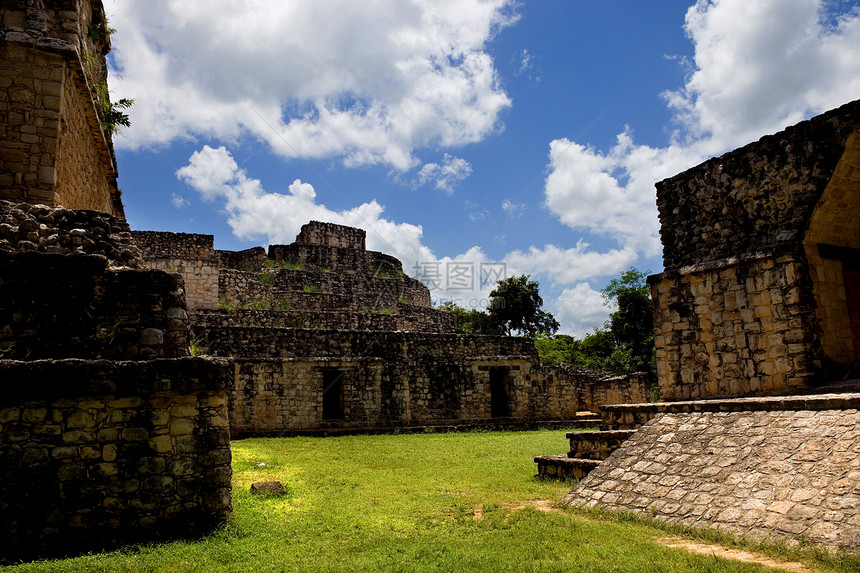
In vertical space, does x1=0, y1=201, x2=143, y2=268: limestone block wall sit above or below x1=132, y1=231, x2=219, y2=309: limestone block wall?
below

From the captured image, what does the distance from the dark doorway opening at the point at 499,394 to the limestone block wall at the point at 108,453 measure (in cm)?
1321

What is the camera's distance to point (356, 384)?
1539cm

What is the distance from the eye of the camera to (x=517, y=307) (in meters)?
33.1

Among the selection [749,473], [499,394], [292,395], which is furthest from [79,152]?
[499,394]

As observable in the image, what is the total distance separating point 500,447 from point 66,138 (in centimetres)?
946

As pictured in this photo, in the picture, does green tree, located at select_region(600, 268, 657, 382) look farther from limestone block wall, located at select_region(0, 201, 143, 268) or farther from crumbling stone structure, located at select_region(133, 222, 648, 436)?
limestone block wall, located at select_region(0, 201, 143, 268)

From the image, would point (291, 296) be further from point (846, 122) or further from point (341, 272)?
point (846, 122)

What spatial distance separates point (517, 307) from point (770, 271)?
26194 millimetres

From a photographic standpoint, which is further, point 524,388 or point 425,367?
point 524,388

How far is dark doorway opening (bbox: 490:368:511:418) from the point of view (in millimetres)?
17625

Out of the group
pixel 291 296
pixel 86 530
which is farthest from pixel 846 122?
pixel 291 296

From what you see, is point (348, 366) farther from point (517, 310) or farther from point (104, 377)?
point (517, 310)

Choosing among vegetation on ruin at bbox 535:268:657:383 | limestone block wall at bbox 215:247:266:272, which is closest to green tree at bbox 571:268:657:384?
vegetation on ruin at bbox 535:268:657:383

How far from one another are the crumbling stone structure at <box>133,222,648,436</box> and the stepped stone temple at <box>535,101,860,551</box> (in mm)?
8511
